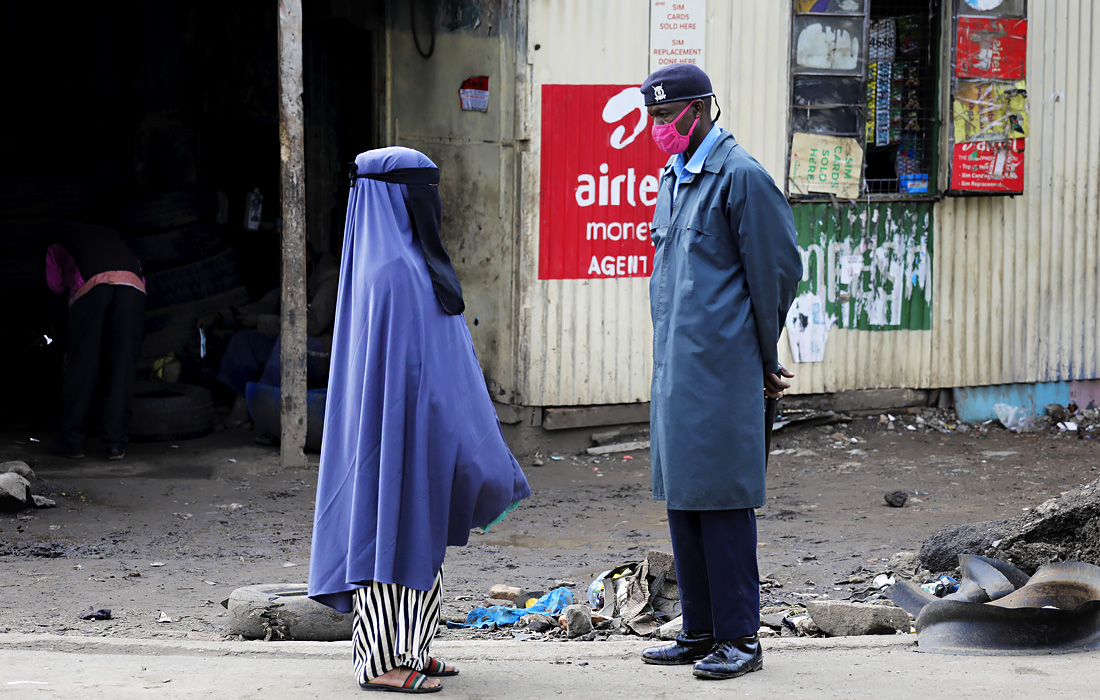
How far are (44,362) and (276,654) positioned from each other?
6497 mm

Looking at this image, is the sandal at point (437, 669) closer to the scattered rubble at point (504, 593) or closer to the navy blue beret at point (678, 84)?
the scattered rubble at point (504, 593)

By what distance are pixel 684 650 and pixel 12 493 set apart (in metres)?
4.30

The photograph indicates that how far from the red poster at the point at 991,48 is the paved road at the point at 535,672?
571 cm

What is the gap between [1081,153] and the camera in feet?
29.8

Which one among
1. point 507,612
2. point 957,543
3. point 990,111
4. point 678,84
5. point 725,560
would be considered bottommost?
point 507,612

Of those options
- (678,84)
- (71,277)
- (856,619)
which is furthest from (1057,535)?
(71,277)

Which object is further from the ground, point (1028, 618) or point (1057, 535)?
point (1057, 535)

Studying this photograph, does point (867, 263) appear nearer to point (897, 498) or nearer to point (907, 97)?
point (907, 97)

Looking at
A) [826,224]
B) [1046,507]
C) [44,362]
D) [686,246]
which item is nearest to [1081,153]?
[826,224]

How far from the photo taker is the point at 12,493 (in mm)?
6484

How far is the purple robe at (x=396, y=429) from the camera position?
3367mm

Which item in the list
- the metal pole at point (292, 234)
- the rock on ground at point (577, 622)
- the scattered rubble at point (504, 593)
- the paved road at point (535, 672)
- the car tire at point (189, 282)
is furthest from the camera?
the car tire at point (189, 282)

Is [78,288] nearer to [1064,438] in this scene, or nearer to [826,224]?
[826,224]

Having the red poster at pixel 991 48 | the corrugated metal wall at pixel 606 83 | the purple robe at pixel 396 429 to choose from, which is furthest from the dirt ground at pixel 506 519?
the red poster at pixel 991 48
